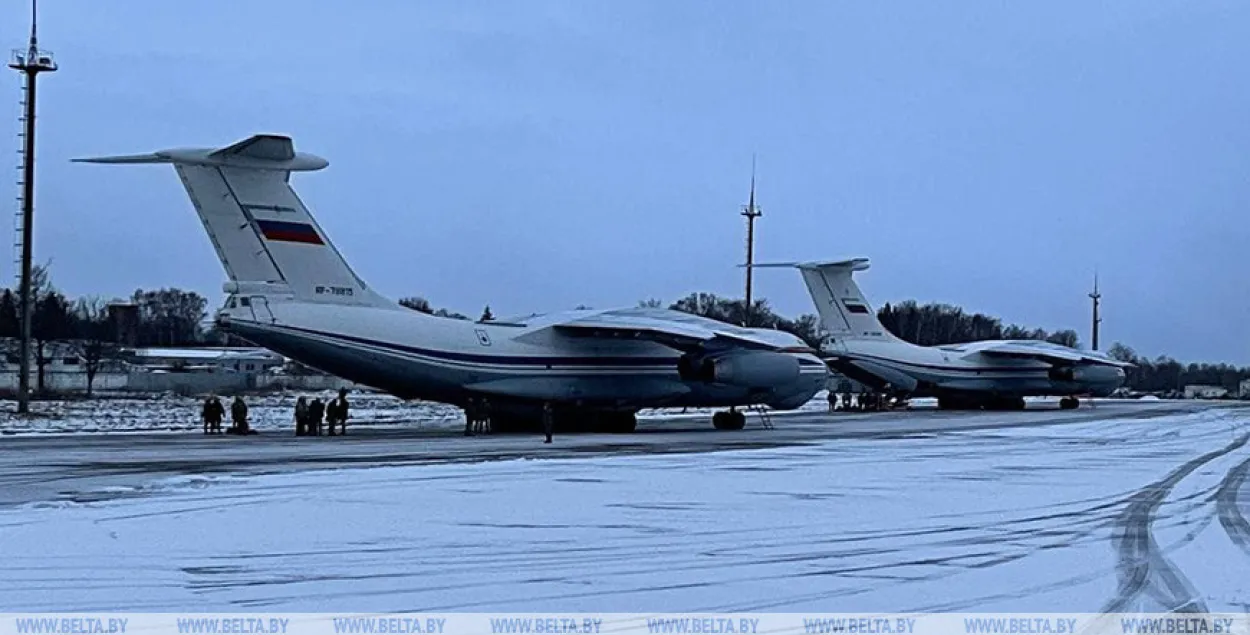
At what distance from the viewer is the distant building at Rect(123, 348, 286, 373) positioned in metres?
93.8

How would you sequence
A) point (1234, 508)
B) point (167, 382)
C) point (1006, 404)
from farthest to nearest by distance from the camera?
point (167, 382) → point (1006, 404) → point (1234, 508)

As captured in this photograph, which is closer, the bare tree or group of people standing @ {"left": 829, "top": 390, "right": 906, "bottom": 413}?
group of people standing @ {"left": 829, "top": 390, "right": 906, "bottom": 413}

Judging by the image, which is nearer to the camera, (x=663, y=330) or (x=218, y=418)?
(x=218, y=418)

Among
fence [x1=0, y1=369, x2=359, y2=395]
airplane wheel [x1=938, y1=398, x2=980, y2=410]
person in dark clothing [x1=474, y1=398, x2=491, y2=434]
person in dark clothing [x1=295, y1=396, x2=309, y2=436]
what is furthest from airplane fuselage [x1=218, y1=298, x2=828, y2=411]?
fence [x1=0, y1=369, x2=359, y2=395]

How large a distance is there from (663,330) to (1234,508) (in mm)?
19128

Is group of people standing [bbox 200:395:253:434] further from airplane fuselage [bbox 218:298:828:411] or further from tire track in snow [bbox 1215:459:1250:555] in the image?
tire track in snow [bbox 1215:459:1250:555]

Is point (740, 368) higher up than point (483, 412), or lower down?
higher up

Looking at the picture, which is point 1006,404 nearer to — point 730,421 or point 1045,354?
point 1045,354

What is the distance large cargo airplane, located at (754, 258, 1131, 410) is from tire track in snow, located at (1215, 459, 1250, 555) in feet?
93.2

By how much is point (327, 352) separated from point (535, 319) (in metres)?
7.56

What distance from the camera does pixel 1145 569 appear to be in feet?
36.5

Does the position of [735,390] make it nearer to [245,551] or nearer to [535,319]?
[535,319]

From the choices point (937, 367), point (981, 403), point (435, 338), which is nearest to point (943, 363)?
point (937, 367)

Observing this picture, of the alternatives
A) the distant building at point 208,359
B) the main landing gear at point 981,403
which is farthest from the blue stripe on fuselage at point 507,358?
the distant building at point 208,359
